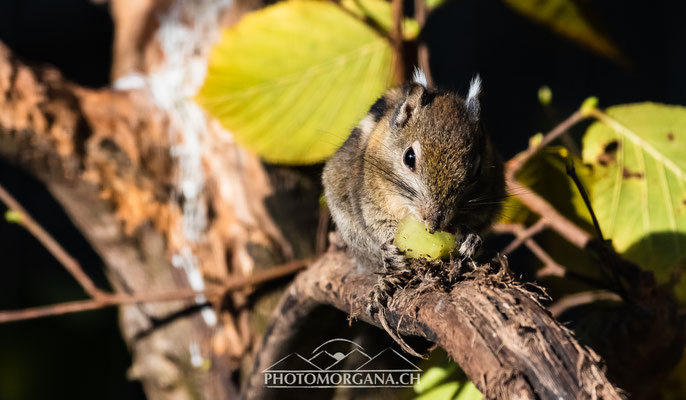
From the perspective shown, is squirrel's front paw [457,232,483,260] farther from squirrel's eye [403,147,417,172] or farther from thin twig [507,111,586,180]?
thin twig [507,111,586,180]

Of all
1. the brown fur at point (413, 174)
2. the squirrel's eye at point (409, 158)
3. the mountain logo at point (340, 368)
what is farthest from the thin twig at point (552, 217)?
the mountain logo at point (340, 368)

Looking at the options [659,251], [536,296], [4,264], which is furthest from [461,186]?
[4,264]

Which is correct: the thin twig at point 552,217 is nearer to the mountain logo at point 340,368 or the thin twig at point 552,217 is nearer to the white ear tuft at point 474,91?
the white ear tuft at point 474,91

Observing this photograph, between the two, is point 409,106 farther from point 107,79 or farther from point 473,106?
point 107,79

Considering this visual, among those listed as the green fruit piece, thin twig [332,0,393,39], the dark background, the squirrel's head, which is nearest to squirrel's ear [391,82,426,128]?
the squirrel's head

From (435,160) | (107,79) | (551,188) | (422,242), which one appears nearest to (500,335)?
(422,242)

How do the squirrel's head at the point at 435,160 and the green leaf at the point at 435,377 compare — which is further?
the green leaf at the point at 435,377

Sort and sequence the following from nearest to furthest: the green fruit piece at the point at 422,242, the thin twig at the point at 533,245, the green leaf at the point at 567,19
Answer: the green fruit piece at the point at 422,242 → the thin twig at the point at 533,245 → the green leaf at the point at 567,19

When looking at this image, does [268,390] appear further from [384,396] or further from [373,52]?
[373,52]
